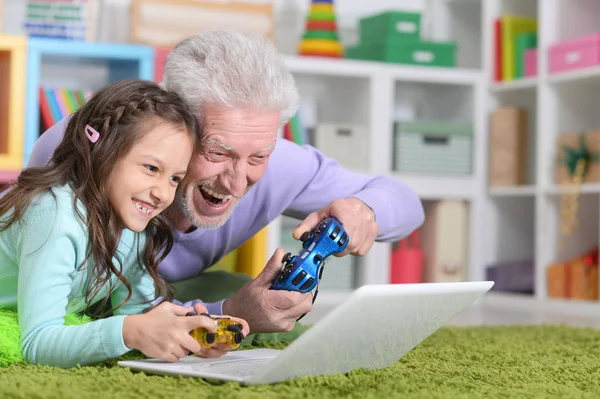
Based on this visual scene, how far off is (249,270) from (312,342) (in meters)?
1.92

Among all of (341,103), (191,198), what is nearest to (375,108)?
(341,103)

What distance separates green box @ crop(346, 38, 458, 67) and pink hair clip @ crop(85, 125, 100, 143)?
237cm

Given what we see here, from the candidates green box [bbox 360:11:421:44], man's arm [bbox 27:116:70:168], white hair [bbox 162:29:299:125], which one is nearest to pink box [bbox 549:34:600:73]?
green box [bbox 360:11:421:44]

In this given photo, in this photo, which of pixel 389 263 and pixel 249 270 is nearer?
pixel 249 270

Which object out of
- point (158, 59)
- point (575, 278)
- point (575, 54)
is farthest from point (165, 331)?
point (575, 54)

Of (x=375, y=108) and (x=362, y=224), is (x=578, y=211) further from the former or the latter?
(x=362, y=224)

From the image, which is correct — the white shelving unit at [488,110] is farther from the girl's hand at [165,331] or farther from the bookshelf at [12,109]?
the girl's hand at [165,331]

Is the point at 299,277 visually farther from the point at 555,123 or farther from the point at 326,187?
the point at 555,123

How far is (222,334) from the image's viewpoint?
1.23 metres

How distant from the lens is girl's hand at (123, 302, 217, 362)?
3.96ft

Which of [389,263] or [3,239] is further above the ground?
[3,239]

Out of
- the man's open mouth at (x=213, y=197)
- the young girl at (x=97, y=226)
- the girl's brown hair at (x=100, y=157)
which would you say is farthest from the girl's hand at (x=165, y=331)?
the man's open mouth at (x=213, y=197)

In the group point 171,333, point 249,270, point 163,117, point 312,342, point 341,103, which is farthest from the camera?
point 341,103

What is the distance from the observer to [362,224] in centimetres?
157
